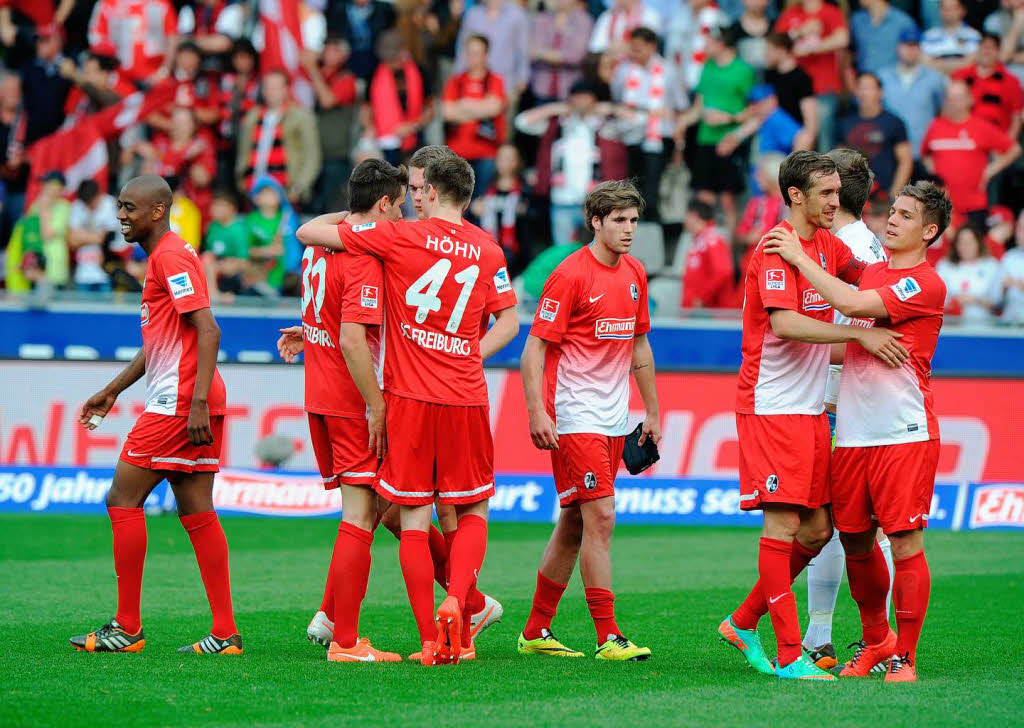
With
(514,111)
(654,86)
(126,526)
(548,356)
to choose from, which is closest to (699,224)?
(654,86)

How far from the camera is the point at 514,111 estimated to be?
60.8ft

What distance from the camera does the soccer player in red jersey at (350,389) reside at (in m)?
7.30

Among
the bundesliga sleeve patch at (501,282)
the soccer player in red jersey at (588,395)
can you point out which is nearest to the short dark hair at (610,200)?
the soccer player in red jersey at (588,395)

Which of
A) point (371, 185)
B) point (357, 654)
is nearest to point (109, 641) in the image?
point (357, 654)

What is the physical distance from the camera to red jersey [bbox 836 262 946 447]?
7.13 meters

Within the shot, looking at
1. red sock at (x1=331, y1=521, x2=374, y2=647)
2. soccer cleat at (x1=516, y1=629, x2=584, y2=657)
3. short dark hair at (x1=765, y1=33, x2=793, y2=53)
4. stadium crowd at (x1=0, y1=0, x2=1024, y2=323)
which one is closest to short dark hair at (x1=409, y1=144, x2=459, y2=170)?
red sock at (x1=331, y1=521, x2=374, y2=647)

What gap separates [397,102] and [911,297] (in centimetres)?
1206

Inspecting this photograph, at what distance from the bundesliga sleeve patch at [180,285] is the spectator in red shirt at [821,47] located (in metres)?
11.5

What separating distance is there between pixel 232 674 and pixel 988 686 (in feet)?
11.7

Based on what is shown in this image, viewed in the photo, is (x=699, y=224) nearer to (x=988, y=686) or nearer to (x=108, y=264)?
(x=108, y=264)

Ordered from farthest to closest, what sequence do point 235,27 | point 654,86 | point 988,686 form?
point 235,27
point 654,86
point 988,686

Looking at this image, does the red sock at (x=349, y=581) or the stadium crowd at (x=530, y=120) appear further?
the stadium crowd at (x=530, y=120)

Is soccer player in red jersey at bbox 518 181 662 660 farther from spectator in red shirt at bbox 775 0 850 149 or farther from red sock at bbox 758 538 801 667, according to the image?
spectator in red shirt at bbox 775 0 850 149

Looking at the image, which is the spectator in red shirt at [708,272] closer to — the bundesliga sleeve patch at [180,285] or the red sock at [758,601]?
the red sock at [758,601]
